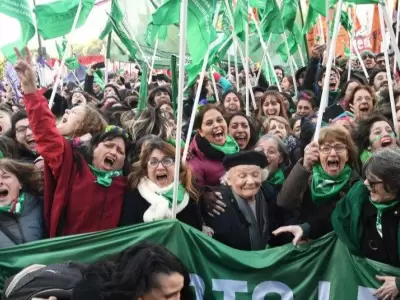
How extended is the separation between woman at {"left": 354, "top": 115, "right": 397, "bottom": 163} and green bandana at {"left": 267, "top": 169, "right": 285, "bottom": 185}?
0.57 m

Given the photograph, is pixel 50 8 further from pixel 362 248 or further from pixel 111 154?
pixel 362 248

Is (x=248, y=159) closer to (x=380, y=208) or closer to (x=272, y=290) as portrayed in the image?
(x=272, y=290)

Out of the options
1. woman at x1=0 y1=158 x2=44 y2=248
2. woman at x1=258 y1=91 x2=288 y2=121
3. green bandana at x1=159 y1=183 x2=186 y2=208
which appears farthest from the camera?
woman at x1=258 y1=91 x2=288 y2=121

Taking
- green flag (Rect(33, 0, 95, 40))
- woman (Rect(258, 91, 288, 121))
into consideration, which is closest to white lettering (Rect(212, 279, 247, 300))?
woman (Rect(258, 91, 288, 121))

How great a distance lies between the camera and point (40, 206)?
3.74 m

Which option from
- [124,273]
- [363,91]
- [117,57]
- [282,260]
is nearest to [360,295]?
[282,260]

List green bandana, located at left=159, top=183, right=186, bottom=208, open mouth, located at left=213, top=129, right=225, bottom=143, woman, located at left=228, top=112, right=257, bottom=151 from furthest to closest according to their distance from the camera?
woman, located at left=228, top=112, right=257, bottom=151
open mouth, located at left=213, top=129, right=225, bottom=143
green bandana, located at left=159, top=183, right=186, bottom=208

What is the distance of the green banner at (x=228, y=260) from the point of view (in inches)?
135

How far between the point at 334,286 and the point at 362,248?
269mm

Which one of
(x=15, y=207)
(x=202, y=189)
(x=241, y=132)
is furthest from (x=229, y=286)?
(x=241, y=132)

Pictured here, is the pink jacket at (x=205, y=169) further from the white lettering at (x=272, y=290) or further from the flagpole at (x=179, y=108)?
the white lettering at (x=272, y=290)

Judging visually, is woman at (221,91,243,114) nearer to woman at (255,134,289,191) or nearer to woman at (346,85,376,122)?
woman at (346,85,376,122)

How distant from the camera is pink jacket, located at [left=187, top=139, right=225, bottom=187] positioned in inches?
179

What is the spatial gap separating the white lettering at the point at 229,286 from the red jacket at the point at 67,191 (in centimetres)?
70
